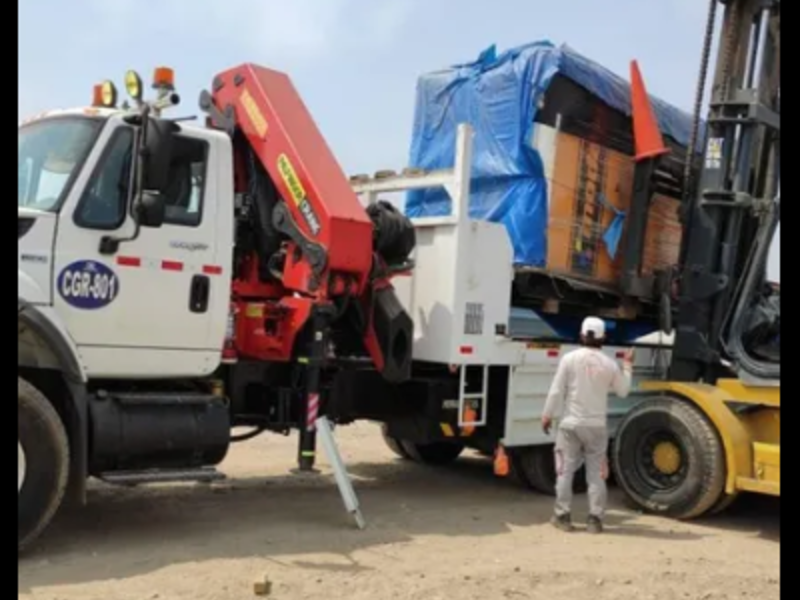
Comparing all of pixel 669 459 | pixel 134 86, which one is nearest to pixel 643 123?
pixel 669 459

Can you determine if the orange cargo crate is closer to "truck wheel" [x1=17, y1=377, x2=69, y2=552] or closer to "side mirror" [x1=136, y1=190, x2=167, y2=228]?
"side mirror" [x1=136, y1=190, x2=167, y2=228]

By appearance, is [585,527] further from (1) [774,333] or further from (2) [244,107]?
(2) [244,107]

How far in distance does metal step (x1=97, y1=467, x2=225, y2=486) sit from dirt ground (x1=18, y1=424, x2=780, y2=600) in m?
0.39

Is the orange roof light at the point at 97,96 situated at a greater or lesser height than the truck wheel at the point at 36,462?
greater

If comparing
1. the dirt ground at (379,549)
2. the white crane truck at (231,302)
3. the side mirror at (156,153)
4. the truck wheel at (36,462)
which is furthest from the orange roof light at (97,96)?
the dirt ground at (379,549)

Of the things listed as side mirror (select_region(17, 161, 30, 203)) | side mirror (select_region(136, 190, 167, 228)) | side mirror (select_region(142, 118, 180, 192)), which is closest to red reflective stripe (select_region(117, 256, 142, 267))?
side mirror (select_region(136, 190, 167, 228))

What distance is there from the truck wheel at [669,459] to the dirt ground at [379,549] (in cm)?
18

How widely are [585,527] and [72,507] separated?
11.6 ft

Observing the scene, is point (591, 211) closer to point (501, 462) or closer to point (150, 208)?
point (501, 462)

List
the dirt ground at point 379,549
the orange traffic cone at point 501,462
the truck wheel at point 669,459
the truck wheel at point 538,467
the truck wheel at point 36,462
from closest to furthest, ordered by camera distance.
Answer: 1. the dirt ground at point 379,549
2. the truck wheel at point 36,462
3. the truck wheel at point 669,459
4. the orange traffic cone at point 501,462
5. the truck wheel at point 538,467

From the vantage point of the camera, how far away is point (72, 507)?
21.4 feet

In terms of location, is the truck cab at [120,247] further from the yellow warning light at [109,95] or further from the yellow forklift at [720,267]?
the yellow forklift at [720,267]

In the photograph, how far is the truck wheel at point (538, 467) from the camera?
7.99 metres

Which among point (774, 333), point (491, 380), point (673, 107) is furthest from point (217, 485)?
point (673, 107)
